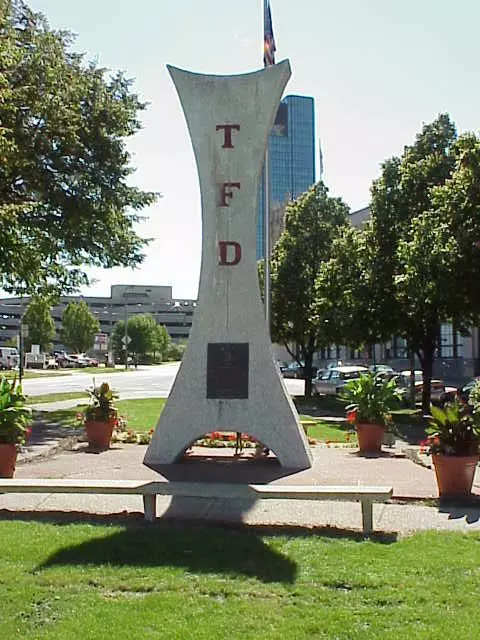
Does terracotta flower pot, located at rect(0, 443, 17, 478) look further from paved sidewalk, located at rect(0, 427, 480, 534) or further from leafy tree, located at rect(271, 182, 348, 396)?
leafy tree, located at rect(271, 182, 348, 396)

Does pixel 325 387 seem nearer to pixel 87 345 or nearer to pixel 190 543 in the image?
pixel 190 543

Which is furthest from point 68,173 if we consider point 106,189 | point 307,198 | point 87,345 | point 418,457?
point 87,345

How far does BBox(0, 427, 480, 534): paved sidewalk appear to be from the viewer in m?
7.91

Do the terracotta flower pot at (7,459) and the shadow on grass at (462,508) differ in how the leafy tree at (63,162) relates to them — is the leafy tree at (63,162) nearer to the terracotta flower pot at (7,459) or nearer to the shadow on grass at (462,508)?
the terracotta flower pot at (7,459)

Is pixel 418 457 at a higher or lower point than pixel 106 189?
lower

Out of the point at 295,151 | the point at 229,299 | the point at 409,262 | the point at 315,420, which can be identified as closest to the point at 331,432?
the point at 315,420

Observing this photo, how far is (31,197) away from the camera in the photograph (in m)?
21.6

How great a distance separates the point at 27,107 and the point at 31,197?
2790 millimetres

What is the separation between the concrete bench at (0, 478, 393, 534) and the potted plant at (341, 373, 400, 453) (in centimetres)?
621

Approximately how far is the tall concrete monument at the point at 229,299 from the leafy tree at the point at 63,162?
772cm

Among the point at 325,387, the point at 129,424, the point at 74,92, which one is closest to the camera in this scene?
the point at 129,424

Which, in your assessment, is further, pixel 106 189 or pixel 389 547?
pixel 106 189

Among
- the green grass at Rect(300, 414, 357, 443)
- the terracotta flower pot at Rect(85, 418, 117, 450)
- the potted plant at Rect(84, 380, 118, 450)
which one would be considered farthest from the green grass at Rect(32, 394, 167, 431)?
the green grass at Rect(300, 414, 357, 443)

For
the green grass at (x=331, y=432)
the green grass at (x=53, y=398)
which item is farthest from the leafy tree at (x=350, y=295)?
the green grass at (x=53, y=398)
